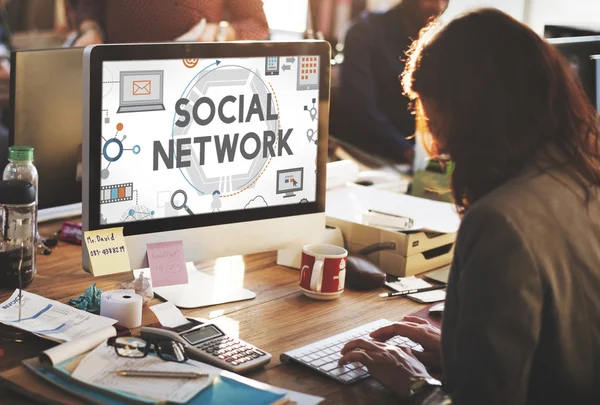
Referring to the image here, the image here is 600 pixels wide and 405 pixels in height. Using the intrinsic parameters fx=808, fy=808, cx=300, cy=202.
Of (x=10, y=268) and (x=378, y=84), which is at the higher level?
(x=378, y=84)

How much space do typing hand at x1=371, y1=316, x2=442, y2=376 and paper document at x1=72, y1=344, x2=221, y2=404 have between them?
361 millimetres

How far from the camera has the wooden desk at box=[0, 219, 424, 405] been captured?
1326 millimetres

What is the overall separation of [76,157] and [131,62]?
50cm

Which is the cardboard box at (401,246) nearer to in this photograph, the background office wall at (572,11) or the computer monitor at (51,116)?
the computer monitor at (51,116)

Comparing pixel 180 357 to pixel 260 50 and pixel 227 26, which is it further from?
pixel 227 26

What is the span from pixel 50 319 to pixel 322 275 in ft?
1.84

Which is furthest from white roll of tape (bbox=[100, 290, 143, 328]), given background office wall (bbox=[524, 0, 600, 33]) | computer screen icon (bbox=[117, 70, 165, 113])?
background office wall (bbox=[524, 0, 600, 33])

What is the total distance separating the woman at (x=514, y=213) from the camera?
1.11m

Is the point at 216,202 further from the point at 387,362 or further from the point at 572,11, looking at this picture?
the point at 572,11

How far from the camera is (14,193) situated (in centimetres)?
159

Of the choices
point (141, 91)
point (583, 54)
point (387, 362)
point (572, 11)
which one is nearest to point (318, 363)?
point (387, 362)

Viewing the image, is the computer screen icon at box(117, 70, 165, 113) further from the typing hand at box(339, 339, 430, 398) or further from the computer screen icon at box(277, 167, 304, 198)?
the typing hand at box(339, 339, 430, 398)

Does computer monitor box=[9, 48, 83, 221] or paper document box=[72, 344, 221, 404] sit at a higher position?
computer monitor box=[9, 48, 83, 221]

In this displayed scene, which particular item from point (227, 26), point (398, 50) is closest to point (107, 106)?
point (227, 26)
